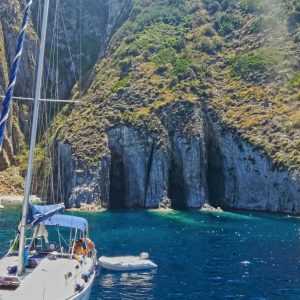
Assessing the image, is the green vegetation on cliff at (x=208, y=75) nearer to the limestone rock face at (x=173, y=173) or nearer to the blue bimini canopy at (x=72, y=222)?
the limestone rock face at (x=173, y=173)

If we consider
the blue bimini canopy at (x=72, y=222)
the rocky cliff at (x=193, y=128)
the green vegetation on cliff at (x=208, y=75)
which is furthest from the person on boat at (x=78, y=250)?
the green vegetation on cliff at (x=208, y=75)

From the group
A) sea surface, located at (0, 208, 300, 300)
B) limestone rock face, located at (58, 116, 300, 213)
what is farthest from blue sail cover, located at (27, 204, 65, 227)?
limestone rock face, located at (58, 116, 300, 213)

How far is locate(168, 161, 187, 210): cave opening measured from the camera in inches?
4126

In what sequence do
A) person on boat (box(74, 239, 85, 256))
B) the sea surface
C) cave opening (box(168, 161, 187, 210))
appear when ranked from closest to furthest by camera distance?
person on boat (box(74, 239, 85, 256)), the sea surface, cave opening (box(168, 161, 187, 210))

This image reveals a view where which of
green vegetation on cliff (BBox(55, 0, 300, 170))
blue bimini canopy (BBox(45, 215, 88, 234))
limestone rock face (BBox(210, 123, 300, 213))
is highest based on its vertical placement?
green vegetation on cliff (BBox(55, 0, 300, 170))

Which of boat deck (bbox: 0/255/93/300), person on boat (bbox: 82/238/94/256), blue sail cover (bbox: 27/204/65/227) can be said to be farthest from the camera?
person on boat (bbox: 82/238/94/256)

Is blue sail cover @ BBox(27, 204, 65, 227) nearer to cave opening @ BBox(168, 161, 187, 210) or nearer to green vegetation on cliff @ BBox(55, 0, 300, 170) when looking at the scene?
green vegetation on cliff @ BBox(55, 0, 300, 170)

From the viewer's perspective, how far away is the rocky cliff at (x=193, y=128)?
9931 cm

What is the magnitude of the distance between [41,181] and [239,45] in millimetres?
56141

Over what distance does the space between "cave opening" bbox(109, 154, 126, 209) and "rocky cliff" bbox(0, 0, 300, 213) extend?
8.0 inches

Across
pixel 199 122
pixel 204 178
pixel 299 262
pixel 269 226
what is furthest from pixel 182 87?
pixel 299 262

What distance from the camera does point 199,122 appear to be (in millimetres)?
106125

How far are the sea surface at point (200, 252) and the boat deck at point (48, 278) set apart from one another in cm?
426

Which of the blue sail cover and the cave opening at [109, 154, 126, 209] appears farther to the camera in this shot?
the cave opening at [109, 154, 126, 209]
